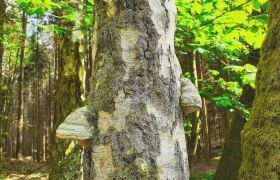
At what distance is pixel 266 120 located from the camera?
2385 mm

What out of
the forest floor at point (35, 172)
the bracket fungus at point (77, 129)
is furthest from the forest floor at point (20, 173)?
the bracket fungus at point (77, 129)

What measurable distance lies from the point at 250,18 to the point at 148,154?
103 inches

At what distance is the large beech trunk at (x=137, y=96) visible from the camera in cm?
130

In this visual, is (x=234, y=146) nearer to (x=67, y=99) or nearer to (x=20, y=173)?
(x=67, y=99)

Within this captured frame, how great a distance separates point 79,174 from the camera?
225 inches

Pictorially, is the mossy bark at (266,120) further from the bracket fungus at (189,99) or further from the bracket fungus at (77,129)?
the bracket fungus at (77,129)

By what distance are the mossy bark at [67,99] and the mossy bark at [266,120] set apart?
3.78 metres

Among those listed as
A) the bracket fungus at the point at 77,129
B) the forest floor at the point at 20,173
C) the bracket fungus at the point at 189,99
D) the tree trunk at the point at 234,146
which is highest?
the bracket fungus at the point at 189,99

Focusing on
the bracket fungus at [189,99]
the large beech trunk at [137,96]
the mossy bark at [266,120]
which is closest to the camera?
the large beech trunk at [137,96]

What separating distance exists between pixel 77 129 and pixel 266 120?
5.28 feet

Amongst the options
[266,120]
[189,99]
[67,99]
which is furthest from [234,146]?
[189,99]

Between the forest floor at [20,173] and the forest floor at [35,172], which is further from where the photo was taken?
the forest floor at [20,173]

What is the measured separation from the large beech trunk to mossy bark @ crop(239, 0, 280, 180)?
116 centimetres

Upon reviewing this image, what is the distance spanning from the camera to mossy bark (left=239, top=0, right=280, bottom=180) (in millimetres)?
2277
